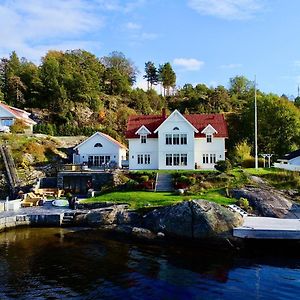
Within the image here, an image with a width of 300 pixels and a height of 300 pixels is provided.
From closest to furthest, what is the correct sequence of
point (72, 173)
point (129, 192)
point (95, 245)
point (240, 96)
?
point (95, 245)
point (129, 192)
point (72, 173)
point (240, 96)

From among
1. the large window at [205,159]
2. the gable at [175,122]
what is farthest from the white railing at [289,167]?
the gable at [175,122]

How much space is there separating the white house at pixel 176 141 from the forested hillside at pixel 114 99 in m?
8.42

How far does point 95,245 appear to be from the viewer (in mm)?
23328

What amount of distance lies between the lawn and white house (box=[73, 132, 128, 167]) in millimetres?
13993

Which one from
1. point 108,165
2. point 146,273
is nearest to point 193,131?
point 108,165

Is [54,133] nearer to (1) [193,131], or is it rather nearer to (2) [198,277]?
(1) [193,131]

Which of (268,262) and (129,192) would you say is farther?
(129,192)

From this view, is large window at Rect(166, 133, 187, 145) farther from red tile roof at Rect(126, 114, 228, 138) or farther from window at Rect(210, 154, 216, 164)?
window at Rect(210, 154, 216, 164)

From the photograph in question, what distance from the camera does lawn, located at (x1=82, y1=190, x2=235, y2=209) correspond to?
3039cm

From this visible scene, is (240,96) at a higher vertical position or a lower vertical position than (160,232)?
higher

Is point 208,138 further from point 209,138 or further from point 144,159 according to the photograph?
point 144,159

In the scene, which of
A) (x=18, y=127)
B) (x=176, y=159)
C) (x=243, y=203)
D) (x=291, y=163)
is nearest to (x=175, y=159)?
(x=176, y=159)

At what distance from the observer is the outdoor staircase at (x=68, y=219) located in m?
29.6

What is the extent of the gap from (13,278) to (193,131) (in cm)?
3079
